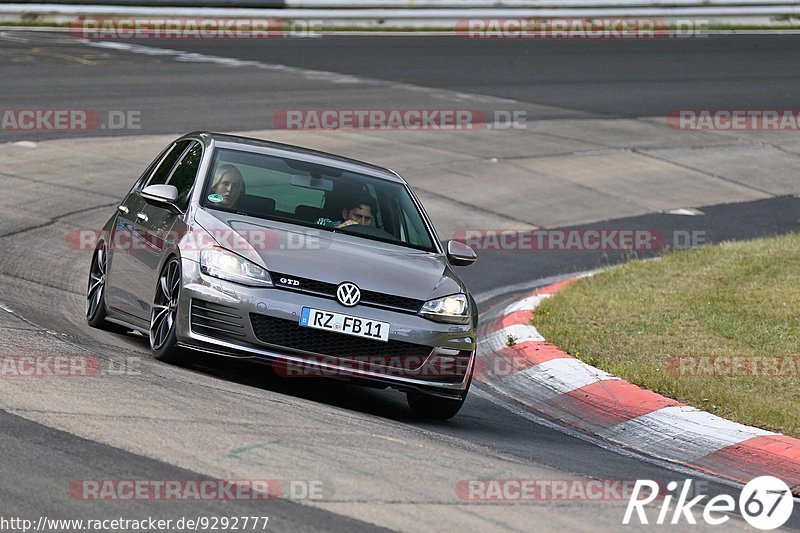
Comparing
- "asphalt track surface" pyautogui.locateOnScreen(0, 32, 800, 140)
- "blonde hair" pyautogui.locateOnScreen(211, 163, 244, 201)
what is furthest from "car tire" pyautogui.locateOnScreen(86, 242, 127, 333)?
"asphalt track surface" pyautogui.locateOnScreen(0, 32, 800, 140)

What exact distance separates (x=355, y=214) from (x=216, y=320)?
1505mm

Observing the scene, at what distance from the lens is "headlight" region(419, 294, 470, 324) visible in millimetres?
8016

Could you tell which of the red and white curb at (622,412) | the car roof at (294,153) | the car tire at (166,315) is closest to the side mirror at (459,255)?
the car roof at (294,153)

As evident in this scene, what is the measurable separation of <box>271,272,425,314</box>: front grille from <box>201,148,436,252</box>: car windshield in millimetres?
909

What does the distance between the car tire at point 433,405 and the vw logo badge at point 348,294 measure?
82cm

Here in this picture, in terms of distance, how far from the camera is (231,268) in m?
7.87

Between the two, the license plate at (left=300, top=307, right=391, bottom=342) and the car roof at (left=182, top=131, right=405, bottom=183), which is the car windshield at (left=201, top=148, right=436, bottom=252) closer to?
the car roof at (left=182, top=131, right=405, bottom=183)

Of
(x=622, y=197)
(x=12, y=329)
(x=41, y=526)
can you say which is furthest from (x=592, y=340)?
(x=622, y=197)

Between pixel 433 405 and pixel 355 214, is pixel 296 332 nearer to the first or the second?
pixel 433 405

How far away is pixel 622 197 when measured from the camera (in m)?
18.5

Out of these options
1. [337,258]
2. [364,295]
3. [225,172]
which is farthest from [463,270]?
[364,295]

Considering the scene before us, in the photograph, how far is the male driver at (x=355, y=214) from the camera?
879cm

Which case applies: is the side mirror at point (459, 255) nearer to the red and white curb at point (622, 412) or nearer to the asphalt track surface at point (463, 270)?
the asphalt track surface at point (463, 270)

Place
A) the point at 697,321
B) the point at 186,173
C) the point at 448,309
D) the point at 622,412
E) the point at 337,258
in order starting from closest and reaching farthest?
the point at 337,258 < the point at 448,309 < the point at 622,412 < the point at 186,173 < the point at 697,321
